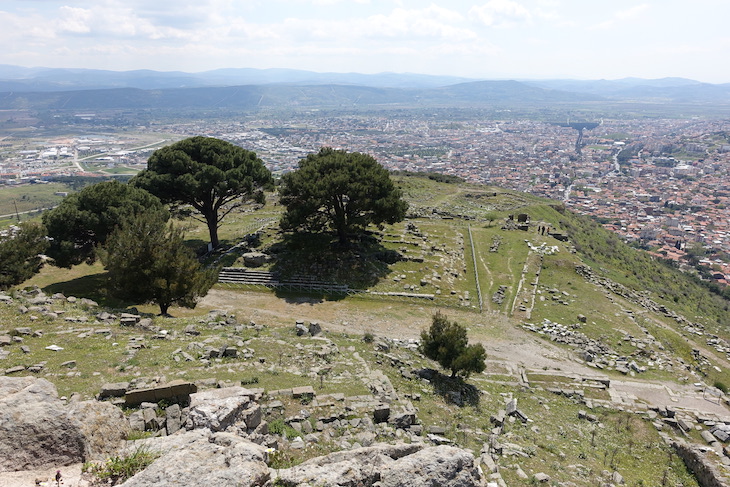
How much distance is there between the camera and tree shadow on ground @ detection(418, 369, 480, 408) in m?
20.5

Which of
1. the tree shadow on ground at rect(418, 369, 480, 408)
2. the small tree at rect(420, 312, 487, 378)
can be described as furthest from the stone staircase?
the tree shadow on ground at rect(418, 369, 480, 408)

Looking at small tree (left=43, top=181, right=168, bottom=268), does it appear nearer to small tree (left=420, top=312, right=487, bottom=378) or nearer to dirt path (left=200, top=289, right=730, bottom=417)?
dirt path (left=200, top=289, right=730, bottom=417)

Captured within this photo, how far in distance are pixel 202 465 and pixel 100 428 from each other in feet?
12.6

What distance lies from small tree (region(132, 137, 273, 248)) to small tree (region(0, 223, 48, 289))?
34.2 feet

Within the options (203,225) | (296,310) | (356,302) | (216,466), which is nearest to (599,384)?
(356,302)

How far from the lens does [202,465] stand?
830cm

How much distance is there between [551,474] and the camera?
50.4ft

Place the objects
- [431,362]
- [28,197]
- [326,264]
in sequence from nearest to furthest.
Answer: [431,362] < [326,264] < [28,197]

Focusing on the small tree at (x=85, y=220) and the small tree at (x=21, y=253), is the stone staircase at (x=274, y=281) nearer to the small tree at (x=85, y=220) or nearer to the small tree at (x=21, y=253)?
the small tree at (x=85, y=220)

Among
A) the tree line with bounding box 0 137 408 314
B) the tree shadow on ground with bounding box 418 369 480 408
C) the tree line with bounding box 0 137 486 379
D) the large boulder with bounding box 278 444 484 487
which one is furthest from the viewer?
the tree line with bounding box 0 137 408 314

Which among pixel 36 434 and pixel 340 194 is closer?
pixel 36 434

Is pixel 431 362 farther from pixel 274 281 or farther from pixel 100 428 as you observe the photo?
pixel 100 428

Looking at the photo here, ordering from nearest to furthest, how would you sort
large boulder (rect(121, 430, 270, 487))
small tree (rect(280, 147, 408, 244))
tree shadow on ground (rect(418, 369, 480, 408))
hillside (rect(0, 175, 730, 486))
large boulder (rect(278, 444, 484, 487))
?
large boulder (rect(121, 430, 270, 487)), large boulder (rect(278, 444, 484, 487)), hillside (rect(0, 175, 730, 486)), tree shadow on ground (rect(418, 369, 480, 408)), small tree (rect(280, 147, 408, 244))

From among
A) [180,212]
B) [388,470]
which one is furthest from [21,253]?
[388,470]
